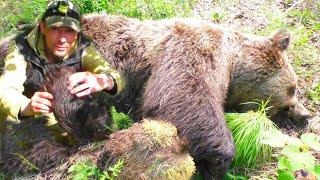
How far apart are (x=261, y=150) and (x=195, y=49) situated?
3.94 ft

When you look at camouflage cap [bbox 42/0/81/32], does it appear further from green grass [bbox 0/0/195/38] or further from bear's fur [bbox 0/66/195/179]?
green grass [bbox 0/0/195/38]

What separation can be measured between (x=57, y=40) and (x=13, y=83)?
63cm

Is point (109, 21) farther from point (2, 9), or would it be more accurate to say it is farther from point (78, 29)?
point (2, 9)

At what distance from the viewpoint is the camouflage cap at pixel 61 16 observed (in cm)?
466

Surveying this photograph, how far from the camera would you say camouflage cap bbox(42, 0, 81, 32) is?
4664 millimetres

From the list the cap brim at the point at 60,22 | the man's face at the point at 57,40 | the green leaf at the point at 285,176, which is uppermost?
the cap brim at the point at 60,22

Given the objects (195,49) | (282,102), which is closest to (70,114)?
(195,49)

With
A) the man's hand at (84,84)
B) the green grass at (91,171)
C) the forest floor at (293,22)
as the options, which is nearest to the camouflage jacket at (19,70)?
the man's hand at (84,84)

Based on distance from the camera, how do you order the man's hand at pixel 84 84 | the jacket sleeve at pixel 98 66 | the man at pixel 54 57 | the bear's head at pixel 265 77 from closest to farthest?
1. the man's hand at pixel 84 84
2. the man at pixel 54 57
3. the jacket sleeve at pixel 98 66
4. the bear's head at pixel 265 77

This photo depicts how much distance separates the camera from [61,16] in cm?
472

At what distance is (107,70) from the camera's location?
4.81 meters

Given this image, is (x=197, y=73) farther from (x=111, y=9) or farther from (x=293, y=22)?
(x=293, y=22)

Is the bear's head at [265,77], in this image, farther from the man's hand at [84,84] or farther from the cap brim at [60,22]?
the cap brim at [60,22]

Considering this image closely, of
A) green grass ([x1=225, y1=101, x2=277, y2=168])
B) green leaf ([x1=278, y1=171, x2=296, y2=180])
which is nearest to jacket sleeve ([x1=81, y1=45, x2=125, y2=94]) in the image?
green grass ([x1=225, y1=101, x2=277, y2=168])
